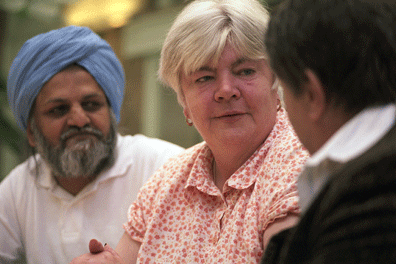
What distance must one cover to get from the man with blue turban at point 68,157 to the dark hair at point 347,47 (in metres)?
1.75

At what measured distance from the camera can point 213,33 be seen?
5.59 ft

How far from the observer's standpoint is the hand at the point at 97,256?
1.76m

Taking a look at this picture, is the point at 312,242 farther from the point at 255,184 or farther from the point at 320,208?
the point at 255,184

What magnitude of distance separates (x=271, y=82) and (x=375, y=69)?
0.79 metres

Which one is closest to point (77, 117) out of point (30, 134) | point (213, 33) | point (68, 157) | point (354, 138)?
point (68, 157)

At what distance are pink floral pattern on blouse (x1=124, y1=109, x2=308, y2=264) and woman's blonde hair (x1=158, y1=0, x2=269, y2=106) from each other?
32 cm

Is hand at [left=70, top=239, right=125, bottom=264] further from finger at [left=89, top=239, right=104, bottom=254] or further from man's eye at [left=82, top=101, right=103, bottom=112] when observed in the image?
man's eye at [left=82, top=101, right=103, bottom=112]

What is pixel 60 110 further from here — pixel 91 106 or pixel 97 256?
pixel 97 256

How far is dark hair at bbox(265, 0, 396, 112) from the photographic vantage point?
969 millimetres

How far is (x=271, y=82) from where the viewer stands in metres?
1.76

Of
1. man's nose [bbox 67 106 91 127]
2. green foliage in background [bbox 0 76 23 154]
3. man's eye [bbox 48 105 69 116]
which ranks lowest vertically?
green foliage in background [bbox 0 76 23 154]

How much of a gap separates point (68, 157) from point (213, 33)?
1265 millimetres

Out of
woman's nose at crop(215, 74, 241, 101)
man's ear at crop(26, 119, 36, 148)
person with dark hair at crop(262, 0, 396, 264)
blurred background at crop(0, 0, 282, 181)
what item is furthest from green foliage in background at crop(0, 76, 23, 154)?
person with dark hair at crop(262, 0, 396, 264)

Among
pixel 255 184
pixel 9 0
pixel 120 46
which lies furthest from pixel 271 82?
pixel 120 46
